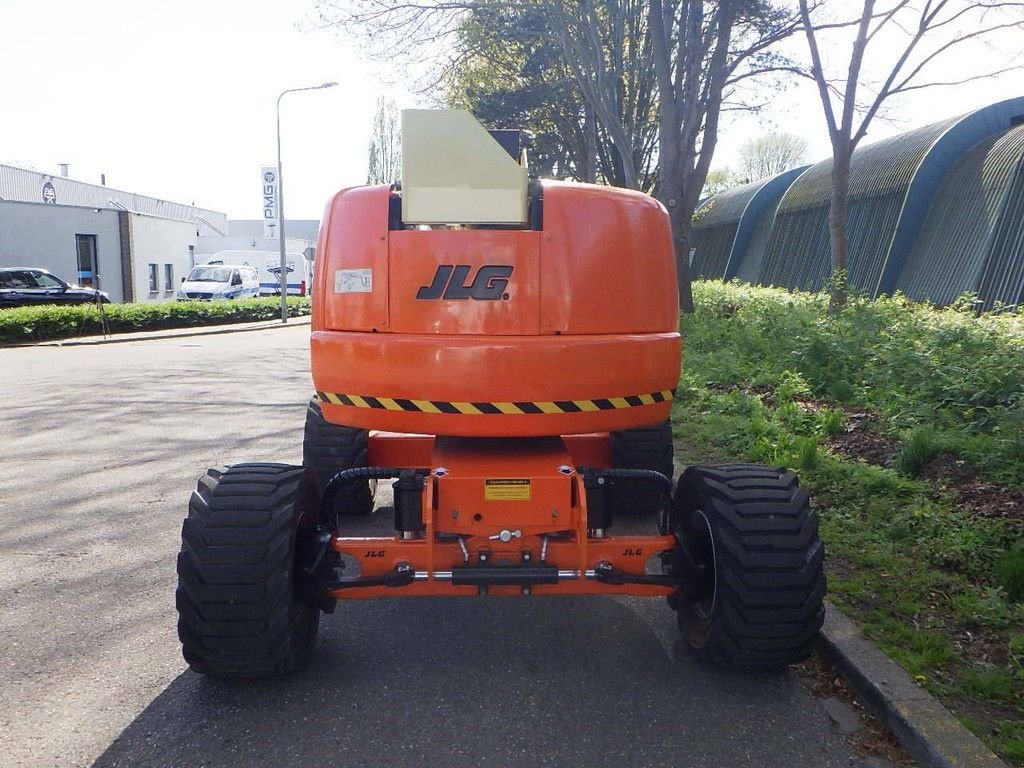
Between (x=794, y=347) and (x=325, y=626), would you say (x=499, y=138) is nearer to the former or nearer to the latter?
(x=325, y=626)

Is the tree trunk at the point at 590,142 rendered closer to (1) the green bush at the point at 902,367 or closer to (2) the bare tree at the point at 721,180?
(1) the green bush at the point at 902,367

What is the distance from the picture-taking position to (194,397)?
11.6 m

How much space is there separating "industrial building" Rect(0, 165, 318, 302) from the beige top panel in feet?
A: 118

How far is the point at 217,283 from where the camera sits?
3334 cm

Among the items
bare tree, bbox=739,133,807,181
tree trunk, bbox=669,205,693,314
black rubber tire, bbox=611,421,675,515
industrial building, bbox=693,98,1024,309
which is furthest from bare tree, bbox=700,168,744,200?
black rubber tire, bbox=611,421,675,515

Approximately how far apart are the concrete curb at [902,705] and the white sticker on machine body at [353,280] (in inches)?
99.0

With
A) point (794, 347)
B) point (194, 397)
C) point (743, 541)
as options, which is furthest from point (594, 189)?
point (194, 397)

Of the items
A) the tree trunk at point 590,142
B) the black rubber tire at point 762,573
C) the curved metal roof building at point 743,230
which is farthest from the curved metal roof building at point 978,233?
the black rubber tire at point 762,573

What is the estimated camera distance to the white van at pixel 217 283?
107 ft

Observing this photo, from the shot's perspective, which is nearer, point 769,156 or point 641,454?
point 641,454

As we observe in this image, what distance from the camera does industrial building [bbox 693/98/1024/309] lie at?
569 inches

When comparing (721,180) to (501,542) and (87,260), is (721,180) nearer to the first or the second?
(87,260)

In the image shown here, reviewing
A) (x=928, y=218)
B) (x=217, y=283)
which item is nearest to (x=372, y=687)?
(x=928, y=218)

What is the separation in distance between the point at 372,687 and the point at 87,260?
38.3 meters
